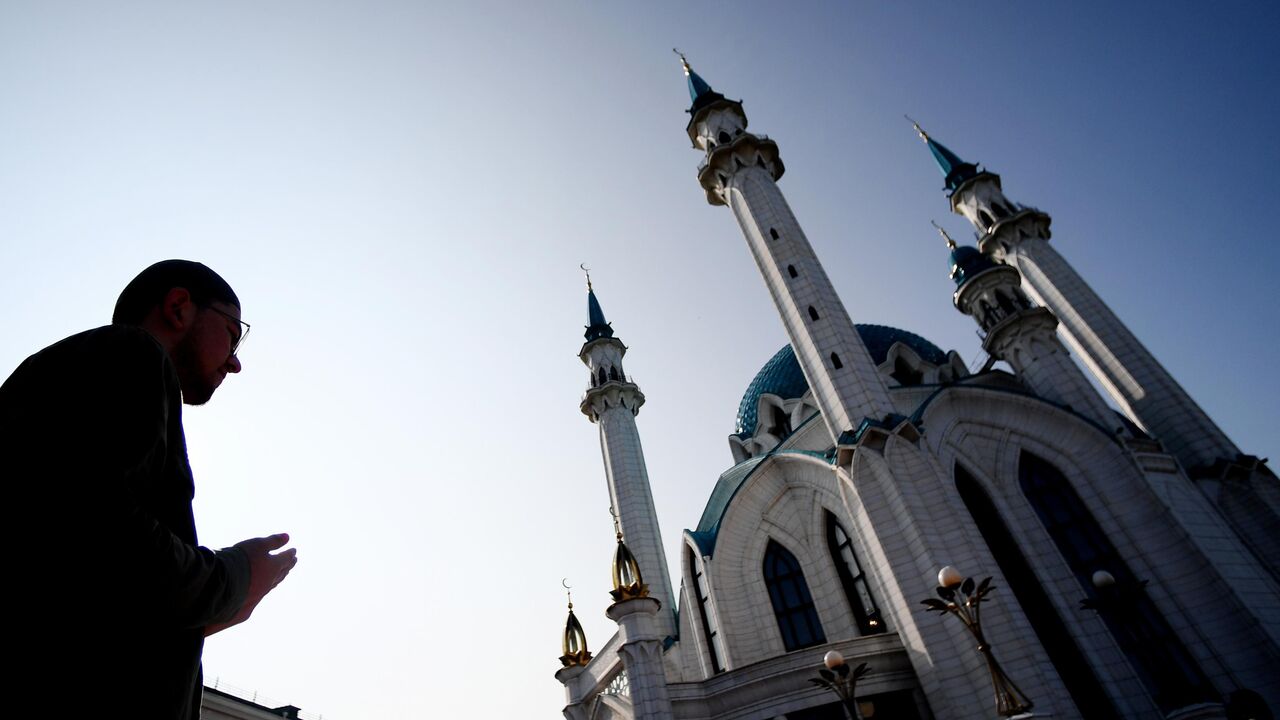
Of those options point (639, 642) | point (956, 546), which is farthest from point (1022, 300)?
point (639, 642)

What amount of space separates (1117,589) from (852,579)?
635 cm

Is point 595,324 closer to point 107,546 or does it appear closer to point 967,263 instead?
point 967,263

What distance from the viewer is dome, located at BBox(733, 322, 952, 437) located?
2973cm

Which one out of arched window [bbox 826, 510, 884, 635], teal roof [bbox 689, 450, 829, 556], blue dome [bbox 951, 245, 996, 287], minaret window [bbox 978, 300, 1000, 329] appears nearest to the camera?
arched window [bbox 826, 510, 884, 635]

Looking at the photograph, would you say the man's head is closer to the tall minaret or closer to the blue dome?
the tall minaret

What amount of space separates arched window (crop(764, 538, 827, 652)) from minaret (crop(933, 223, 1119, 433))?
9904mm

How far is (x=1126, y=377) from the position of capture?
26.0m

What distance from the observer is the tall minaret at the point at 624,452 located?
25125mm

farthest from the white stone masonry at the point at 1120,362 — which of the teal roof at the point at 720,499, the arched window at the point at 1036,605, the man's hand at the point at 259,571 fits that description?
the man's hand at the point at 259,571

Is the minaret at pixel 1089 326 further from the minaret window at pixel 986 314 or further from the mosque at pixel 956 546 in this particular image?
the minaret window at pixel 986 314

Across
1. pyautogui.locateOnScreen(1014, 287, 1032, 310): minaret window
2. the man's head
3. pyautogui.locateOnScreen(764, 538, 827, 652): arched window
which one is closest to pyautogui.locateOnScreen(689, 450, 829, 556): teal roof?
pyautogui.locateOnScreen(764, 538, 827, 652): arched window

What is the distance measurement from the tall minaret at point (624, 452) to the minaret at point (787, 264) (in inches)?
334

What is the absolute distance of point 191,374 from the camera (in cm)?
254

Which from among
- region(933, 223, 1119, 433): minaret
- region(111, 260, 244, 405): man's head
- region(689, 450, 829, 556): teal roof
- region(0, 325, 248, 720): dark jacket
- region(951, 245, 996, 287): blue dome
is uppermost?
region(951, 245, 996, 287): blue dome
